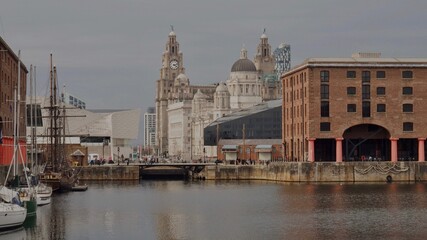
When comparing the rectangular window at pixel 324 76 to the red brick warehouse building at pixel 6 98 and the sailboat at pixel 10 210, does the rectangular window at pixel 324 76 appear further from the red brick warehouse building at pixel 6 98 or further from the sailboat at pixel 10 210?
the sailboat at pixel 10 210

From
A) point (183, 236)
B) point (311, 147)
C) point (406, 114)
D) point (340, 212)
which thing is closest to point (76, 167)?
point (311, 147)

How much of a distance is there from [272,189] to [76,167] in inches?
1803

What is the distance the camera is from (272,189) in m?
124

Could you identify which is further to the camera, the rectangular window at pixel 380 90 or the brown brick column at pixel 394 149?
the brown brick column at pixel 394 149

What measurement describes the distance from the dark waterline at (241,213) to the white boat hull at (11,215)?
0.81 m

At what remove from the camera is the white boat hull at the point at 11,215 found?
70500mm

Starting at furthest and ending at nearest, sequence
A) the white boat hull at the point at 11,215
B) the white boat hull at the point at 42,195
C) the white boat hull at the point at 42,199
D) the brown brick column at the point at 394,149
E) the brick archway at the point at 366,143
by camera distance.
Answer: the brick archway at the point at 366,143, the brown brick column at the point at 394,149, the white boat hull at the point at 42,195, the white boat hull at the point at 42,199, the white boat hull at the point at 11,215

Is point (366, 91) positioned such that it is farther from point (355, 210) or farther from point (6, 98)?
point (355, 210)

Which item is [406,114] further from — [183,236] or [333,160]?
[183,236]

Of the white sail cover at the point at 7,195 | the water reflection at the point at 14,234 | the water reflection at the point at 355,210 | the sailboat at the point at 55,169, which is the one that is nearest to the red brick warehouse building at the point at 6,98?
the sailboat at the point at 55,169

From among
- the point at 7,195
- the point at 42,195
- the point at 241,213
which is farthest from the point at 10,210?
the point at 42,195

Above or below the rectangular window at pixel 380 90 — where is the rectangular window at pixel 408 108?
below

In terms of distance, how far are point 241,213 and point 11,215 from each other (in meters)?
24.1

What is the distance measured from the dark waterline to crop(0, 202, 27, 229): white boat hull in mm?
808
